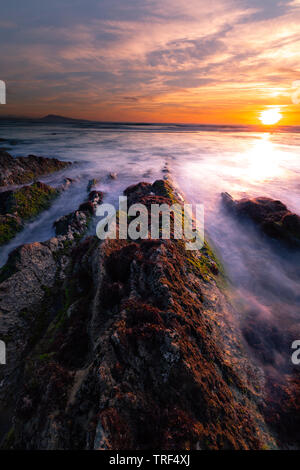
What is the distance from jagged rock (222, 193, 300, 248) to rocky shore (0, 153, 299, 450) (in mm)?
13701

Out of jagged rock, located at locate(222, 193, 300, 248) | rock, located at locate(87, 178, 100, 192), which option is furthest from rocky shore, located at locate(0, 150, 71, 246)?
jagged rock, located at locate(222, 193, 300, 248)

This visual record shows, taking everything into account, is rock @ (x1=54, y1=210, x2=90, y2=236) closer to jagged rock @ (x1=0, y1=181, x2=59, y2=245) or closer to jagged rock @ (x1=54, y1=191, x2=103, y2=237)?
jagged rock @ (x1=54, y1=191, x2=103, y2=237)

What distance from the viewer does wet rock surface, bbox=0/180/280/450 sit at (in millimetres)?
6359

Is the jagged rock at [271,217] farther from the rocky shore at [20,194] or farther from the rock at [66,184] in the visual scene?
the rock at [66,184]

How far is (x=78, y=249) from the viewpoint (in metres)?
18.6

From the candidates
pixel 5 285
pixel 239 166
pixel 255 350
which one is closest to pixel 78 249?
pixel 5 285

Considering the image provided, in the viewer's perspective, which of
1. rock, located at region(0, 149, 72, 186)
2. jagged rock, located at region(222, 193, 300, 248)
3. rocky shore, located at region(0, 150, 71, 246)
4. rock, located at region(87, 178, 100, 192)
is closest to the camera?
jagged rock, located at region(222, 193, 300, 248)

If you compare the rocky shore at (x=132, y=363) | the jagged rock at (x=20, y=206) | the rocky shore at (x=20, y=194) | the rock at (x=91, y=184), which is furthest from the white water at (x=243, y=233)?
the rocky shore at (x=132, y=363)

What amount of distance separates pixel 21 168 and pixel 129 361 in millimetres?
47749

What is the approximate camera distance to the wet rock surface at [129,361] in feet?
20.9

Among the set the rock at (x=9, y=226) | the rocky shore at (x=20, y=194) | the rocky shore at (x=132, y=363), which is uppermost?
the rocky shore at (x=20, y=194)

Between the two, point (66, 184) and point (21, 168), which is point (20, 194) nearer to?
point (66, 184)

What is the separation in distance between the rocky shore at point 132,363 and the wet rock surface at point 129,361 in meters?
0.04

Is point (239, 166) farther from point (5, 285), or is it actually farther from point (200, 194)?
point (5, 285)
